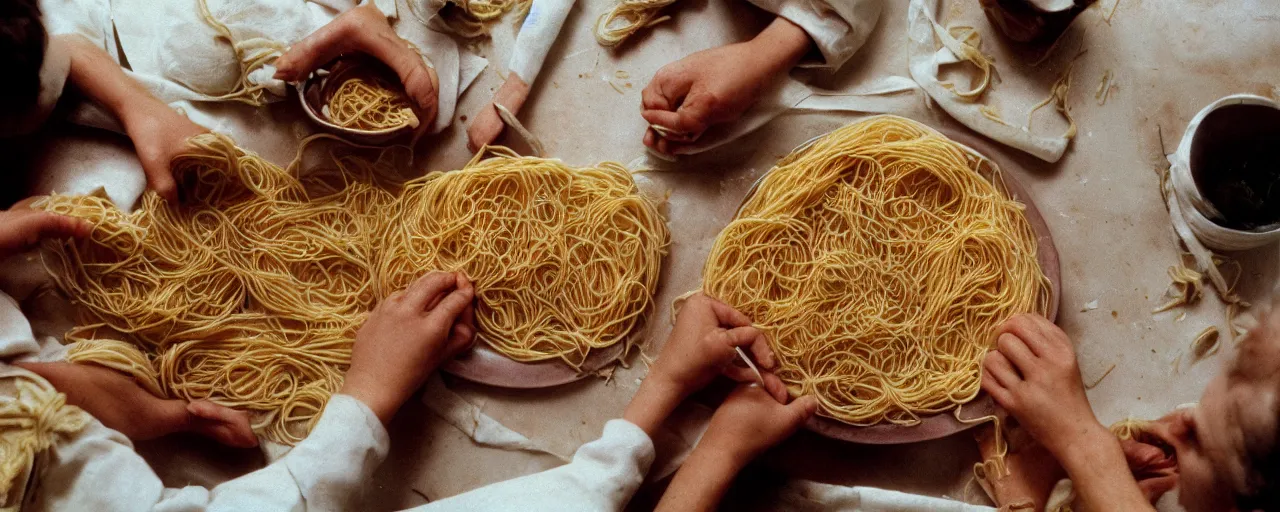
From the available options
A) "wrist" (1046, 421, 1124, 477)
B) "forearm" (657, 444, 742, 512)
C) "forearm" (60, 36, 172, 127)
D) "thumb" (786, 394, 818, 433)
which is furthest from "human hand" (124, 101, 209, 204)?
"wrist" (1046, 421, 1124, 477)

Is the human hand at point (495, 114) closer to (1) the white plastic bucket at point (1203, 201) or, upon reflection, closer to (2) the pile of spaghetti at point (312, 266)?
(2) the pile of spaghetti at point (312, 266)

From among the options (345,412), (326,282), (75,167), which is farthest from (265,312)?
(75,167)

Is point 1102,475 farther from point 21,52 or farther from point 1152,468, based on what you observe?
point 21,52

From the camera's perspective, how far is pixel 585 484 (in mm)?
1145

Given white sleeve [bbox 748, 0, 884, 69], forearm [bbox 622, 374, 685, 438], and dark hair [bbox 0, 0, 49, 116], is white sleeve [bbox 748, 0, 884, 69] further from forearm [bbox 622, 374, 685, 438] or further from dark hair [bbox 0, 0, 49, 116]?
dark hair [bbox 0, 0, 49, 116]

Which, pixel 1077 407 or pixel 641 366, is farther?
pixel 641 366

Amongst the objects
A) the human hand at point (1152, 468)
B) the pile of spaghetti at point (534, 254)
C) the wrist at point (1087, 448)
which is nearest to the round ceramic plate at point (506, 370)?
the pile of spaghetti at point (534, 254)

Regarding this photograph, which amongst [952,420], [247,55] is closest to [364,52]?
[247,55]

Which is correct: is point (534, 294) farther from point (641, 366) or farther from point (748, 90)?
point (748, 90)

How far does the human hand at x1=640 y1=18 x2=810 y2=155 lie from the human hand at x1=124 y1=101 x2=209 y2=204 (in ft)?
2.34

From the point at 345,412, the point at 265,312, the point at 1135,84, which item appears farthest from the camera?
the point at 1135,84

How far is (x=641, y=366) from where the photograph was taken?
4.24 ft

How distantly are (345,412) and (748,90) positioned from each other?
78cm

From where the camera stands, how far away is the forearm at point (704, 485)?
1167mm
